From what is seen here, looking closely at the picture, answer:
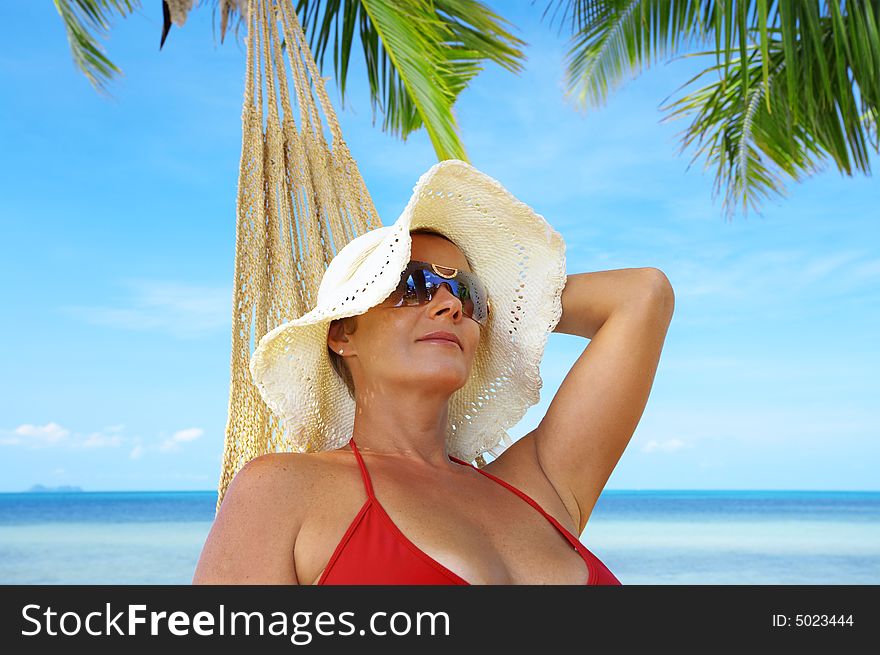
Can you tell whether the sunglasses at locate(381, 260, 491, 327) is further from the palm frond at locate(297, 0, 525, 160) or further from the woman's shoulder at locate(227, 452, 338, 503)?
the palm frond at locate(297, 0, 525, 160)

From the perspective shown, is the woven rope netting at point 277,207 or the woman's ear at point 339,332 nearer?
the woman's ear at point 339,332

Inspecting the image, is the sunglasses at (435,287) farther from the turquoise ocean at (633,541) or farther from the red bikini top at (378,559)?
the turquoise ocean at (633,541)

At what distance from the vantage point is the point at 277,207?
2254 millimetres

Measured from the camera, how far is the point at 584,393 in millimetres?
1677

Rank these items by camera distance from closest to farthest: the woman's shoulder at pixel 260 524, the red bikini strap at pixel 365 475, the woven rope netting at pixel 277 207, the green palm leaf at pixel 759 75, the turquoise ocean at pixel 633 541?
1. the woman's shoulder at pixel 260 524
2. the red bikini strap at pixel 365 475
3. the woven rope netting at pixel 277 207
4. the green palm leaf at pixel 759 75
5. the turquoise ocean at pixel 633 541

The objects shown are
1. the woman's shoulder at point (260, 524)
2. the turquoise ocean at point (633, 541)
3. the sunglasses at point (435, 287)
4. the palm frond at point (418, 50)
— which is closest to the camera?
the woman's shoulder at point (260, 524)

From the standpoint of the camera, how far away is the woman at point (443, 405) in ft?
4.34

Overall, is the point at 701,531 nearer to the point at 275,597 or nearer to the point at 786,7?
the point at 786,7

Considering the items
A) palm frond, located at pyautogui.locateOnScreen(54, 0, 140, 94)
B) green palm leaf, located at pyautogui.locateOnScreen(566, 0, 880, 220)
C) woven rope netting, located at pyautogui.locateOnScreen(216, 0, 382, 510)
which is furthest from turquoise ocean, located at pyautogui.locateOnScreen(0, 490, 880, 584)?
woven rope netting, located at pyautogui.locateOnScreen(216, 0, 382, 510)

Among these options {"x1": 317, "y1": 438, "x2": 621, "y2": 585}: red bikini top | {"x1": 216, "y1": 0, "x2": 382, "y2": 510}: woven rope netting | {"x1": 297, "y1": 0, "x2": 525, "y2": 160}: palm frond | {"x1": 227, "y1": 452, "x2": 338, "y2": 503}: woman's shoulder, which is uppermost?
{"x1": 297, "y1": 0, "x2": 525, "y2": 160}: palm frond

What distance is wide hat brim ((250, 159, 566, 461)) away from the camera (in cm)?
168

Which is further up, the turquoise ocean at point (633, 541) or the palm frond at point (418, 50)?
the turquoise ocean at point (633, 541)

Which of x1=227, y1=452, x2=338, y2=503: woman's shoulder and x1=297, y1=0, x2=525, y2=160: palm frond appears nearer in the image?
x1=227, y1=452, x2=338, y2=503: woman's shoulder

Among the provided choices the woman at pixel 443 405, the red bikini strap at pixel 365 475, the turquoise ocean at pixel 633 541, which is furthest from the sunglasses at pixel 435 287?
the turquoise ocean at pixel 633 541
